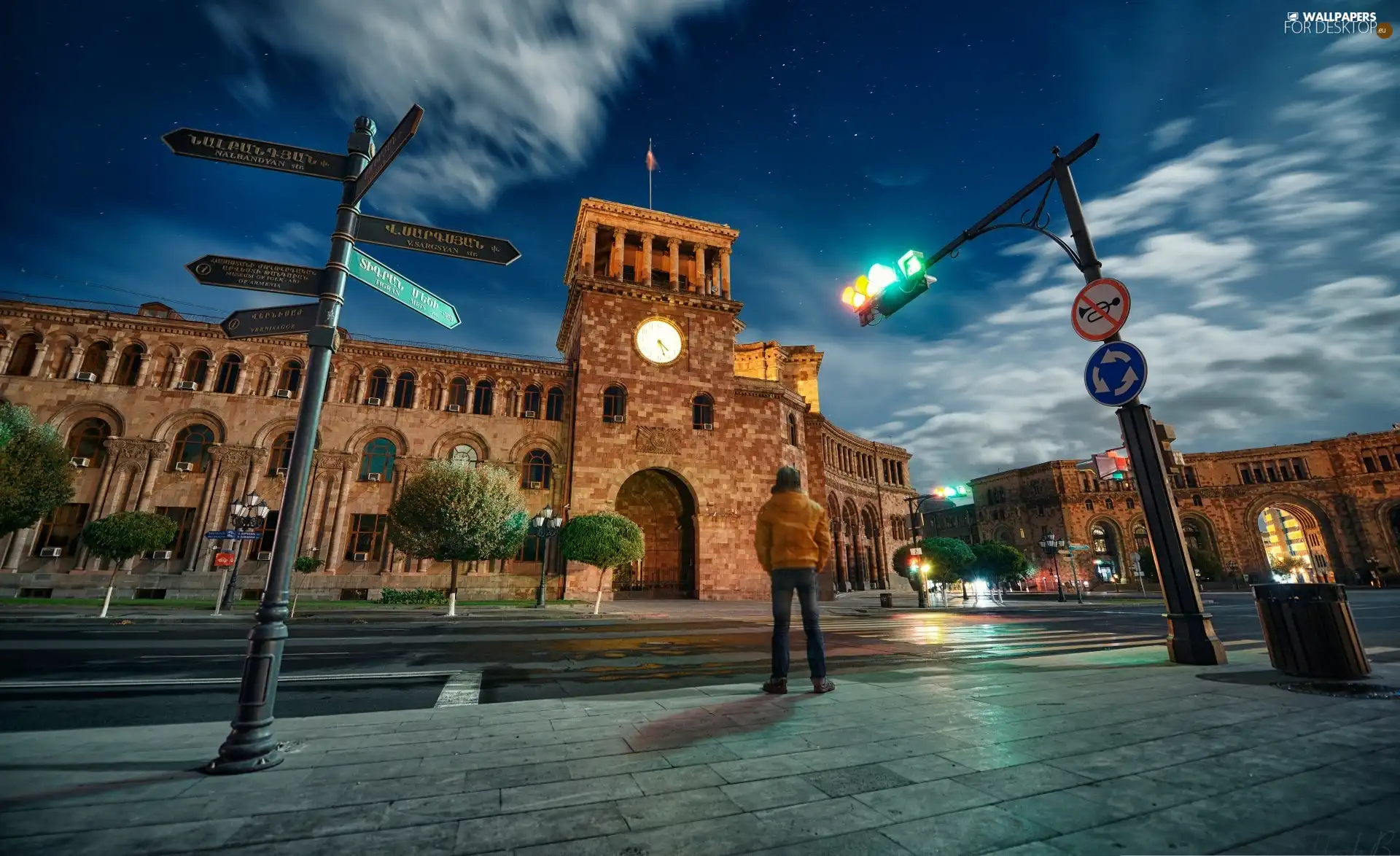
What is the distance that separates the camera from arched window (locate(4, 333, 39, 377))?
21.7 meters

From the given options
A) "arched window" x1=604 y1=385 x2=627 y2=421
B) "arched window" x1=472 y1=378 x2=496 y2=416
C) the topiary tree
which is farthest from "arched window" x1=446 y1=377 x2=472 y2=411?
the topiary tree

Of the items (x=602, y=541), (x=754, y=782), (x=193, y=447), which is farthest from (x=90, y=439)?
(x=754, y=782)

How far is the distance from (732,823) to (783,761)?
77cm

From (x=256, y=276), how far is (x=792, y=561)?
4.69 meters

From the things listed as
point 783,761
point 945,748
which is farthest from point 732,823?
point 945,748

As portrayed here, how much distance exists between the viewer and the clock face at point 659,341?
2691cm

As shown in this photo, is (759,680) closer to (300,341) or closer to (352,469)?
(352,469)

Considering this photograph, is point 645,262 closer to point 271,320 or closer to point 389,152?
point 389,152

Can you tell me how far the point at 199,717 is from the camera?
13.1ft

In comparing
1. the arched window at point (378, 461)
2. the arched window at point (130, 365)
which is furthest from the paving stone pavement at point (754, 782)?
the arched window at point (130, 365)

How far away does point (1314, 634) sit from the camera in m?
4.52

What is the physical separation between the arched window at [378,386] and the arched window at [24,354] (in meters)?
12.2

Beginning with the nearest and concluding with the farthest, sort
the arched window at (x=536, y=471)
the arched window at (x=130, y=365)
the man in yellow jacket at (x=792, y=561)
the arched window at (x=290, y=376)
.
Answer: the man in yellow jacket at (x=792, y=561) < the arched window at (x=130, y=365) < the arched window at (x=290, y=376) < the arched window at (x=536, y=471)

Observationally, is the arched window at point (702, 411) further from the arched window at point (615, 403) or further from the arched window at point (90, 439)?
the arched window at point (90, 439)
